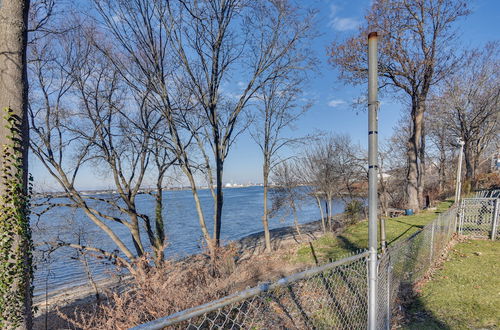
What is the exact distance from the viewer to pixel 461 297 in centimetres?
473

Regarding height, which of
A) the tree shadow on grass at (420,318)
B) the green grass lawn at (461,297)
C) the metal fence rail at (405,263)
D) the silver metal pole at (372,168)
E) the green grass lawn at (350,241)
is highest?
the silver metal pole at (372,168)

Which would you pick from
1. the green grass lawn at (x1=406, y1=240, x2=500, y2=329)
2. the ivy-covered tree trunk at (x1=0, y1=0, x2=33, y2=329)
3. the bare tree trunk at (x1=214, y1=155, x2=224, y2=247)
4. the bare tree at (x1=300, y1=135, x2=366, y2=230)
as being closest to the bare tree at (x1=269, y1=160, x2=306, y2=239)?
the bare tree at (x1=300, y1=135, x2=366, y2=230)

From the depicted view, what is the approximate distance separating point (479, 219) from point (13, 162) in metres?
12.5

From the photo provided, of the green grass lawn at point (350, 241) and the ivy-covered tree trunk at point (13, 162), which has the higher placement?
the ivy-covered tree trunk at point (13, 162)

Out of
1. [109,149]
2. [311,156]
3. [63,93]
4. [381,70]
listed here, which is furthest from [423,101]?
[63,93]

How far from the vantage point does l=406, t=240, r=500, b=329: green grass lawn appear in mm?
3982

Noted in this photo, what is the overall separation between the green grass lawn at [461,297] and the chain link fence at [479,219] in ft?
6.47

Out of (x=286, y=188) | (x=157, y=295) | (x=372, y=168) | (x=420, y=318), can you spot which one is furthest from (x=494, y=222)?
(x=286, y=188)

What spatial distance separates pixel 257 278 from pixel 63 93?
10.5 m

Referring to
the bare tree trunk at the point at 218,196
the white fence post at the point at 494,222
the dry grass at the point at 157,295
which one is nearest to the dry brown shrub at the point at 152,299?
the dry grass at the point at 157,295

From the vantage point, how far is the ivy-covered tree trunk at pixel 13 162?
364 cm

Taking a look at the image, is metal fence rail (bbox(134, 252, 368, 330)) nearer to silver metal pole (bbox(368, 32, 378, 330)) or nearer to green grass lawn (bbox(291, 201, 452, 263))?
silver metal pole (bbox(368, 32, 378, 330))

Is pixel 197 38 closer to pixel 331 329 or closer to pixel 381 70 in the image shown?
pixel 331 329

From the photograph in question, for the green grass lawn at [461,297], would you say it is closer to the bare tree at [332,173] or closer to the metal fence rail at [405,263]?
the metal fence rail at [405,263]
